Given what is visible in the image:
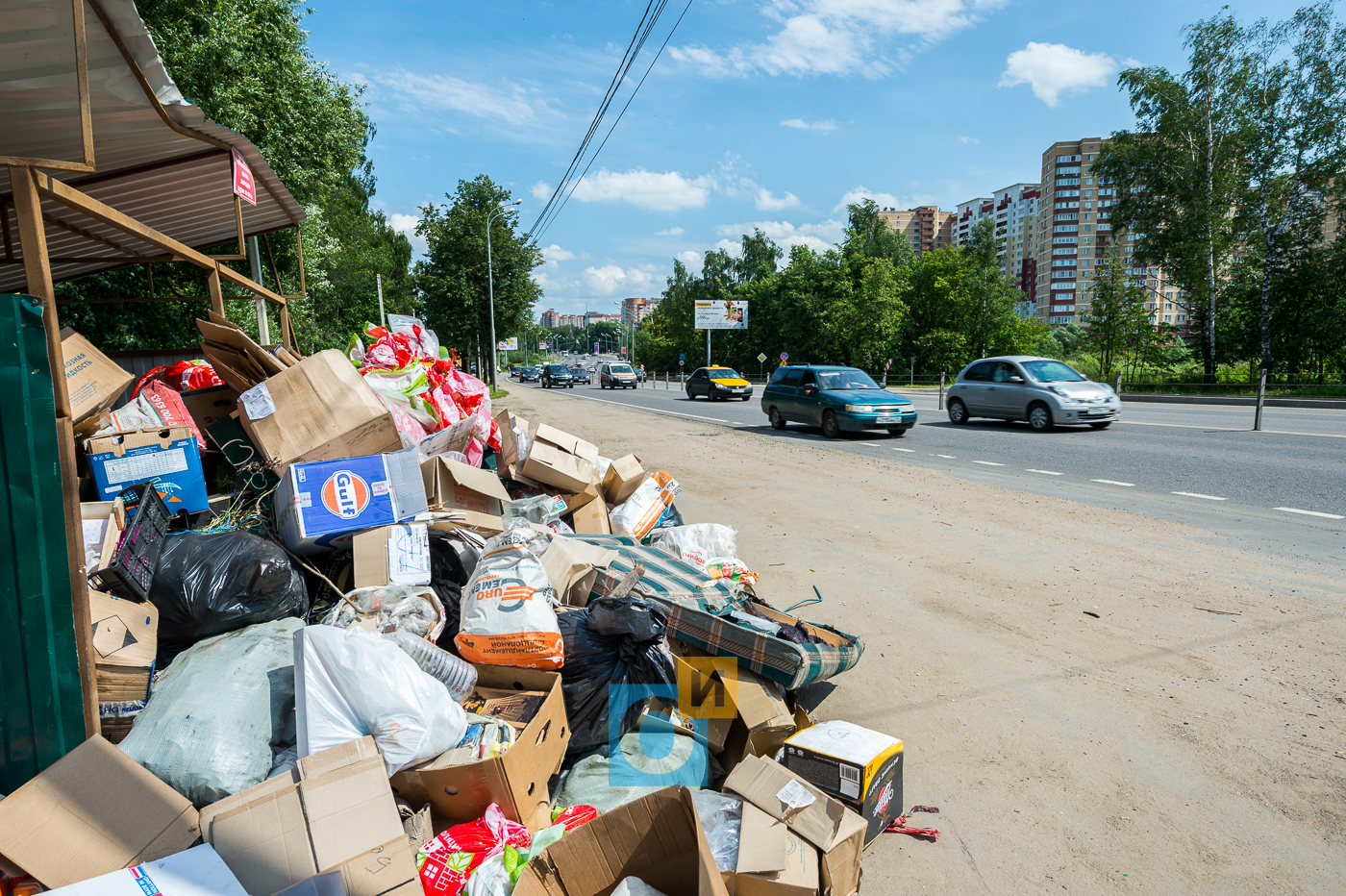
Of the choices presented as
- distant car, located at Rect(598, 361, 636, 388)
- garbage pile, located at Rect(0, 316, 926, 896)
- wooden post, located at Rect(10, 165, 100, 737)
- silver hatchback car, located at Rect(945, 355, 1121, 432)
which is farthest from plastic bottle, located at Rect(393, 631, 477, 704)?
distant car, located at Rect(598, 361, 636, 388)

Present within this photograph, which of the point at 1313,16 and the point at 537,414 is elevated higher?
the point at 1313,16

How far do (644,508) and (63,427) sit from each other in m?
3.79

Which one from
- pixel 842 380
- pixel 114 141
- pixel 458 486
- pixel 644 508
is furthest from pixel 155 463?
Answer: pixel 842 380

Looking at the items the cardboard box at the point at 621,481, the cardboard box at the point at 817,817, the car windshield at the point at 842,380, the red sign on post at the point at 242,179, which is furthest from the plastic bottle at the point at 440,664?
the car windshield at the point at 842,380

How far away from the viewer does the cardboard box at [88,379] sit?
3.64 meters

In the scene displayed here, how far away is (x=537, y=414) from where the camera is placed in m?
20.1

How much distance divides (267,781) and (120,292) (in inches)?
511

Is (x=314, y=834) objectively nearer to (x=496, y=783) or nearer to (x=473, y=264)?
(x=496, y=783)

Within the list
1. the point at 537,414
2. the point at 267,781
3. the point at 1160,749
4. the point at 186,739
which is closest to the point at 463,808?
the point at 267,781

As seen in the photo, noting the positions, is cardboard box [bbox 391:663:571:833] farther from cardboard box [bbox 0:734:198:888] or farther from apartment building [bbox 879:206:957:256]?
apartment building [bbox 879:206:957:256]

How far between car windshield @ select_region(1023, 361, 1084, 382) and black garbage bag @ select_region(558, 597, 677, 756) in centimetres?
1390

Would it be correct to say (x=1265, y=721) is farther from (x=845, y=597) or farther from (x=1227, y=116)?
(x=1227, y=116)

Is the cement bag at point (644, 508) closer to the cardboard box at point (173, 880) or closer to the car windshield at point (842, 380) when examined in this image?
the cardboard box at point (173, 880)

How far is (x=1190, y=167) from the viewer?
27.4 m
